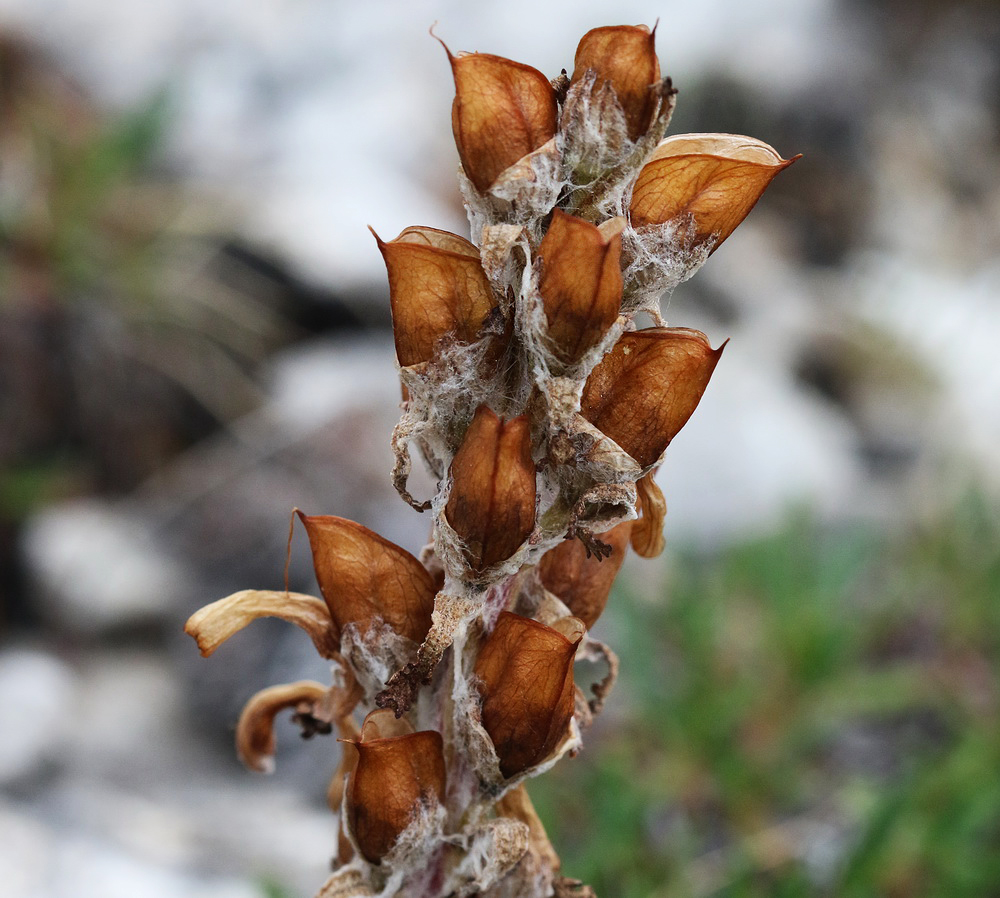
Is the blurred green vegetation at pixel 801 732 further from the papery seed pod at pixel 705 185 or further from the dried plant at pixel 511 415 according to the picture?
the papery seed pod at pixel 705 185

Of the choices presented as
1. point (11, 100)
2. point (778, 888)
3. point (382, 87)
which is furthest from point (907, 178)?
point (778, 888)

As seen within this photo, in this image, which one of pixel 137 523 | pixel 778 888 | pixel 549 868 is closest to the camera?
pixel 549 868

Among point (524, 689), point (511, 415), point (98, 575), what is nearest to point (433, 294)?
point (511, 415)

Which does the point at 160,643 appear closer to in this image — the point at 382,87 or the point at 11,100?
the point at 11,100

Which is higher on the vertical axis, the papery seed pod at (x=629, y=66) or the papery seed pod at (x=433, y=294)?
the papery seed pod at (x=629, y=66)

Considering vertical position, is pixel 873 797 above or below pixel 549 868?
above

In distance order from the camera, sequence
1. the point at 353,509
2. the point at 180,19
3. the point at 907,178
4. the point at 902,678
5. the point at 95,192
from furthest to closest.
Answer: the point at 907,178, the point at 180,19, the point at 95,192, the point at 353,509, the point at 902,678

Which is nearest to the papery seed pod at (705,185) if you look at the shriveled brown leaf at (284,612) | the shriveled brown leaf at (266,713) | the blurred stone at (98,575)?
the shriveled brown leaf at (284,612)
